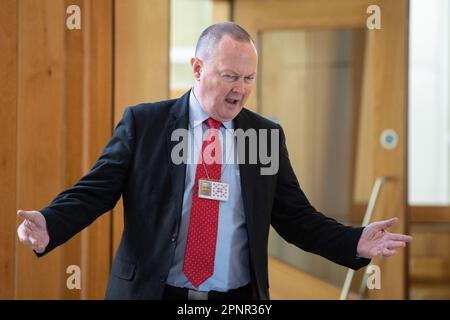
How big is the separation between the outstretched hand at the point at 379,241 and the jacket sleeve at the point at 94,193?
2.43 ft

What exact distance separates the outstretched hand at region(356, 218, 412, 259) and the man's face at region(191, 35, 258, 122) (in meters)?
0.54

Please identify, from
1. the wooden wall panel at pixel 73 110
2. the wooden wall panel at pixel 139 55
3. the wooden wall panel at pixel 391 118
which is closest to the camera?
the wooden wall panel at pixel 73 110

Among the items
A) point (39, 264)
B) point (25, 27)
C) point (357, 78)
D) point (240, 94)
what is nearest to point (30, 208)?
point (39, 264)

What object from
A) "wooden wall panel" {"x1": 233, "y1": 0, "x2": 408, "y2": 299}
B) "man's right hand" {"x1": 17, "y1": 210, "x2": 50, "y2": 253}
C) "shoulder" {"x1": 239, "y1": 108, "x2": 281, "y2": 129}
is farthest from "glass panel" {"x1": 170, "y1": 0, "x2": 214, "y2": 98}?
"man's right hand" {"x1": 17, "y1": 210, "x2": 50, "y2": 253}

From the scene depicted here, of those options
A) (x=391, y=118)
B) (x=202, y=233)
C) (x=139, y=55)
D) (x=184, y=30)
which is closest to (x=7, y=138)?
(x=139, y=55)

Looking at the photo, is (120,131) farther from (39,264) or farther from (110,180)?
(39,264)

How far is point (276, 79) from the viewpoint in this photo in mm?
4695

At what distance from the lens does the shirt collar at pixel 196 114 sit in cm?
217

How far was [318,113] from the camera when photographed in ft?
16.3

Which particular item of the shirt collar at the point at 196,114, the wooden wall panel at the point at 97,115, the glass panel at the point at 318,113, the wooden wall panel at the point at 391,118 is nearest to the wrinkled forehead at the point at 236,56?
the shirt collar at the point at 196,114

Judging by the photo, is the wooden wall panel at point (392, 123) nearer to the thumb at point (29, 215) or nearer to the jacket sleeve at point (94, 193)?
the jacket sleeve at point (94, 193)

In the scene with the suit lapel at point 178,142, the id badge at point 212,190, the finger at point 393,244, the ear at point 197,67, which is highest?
the ear at point 197,67

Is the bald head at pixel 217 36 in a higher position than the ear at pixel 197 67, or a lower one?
higher

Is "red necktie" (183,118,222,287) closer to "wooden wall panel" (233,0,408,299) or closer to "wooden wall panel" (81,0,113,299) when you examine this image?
"wooden wall panel" (81,0,113,299)
